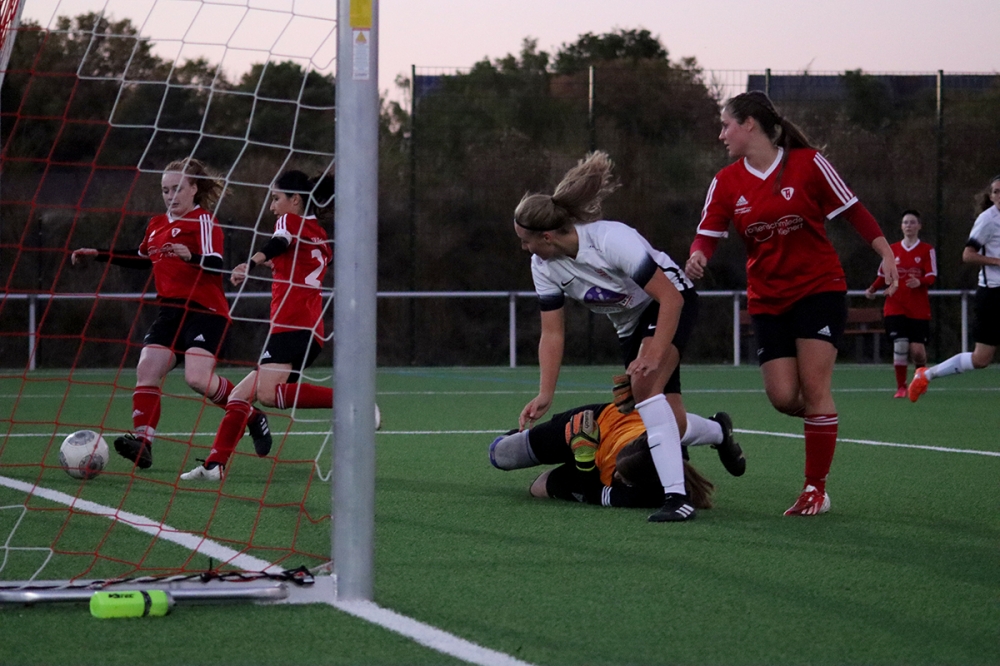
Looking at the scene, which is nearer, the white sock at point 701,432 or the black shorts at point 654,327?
the black shorts at point 654,327

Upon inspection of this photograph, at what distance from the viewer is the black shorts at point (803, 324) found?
5027 mm

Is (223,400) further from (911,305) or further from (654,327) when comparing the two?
(911,305)

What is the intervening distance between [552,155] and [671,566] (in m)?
15.9

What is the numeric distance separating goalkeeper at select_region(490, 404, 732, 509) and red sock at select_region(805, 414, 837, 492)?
1.39 feet

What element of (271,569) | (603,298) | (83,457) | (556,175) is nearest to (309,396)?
(83,457)

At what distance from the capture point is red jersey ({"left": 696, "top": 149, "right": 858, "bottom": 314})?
499 centimetres

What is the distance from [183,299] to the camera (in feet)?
21.8

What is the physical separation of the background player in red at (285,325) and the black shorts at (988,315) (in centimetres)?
577

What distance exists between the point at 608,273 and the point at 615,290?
5.0 inches

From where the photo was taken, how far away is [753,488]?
571 centimetres

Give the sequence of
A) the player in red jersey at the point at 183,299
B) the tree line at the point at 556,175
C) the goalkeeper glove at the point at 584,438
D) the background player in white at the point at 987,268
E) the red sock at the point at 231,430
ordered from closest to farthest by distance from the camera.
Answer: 1. the goalkeeper glove at the point at 584,438
2. the red sock at the point at 231,430
3. the player in red jersey at the point at 183,299
4. the background player in white at the point at 987,268
5. the tree line at the point at 556,175

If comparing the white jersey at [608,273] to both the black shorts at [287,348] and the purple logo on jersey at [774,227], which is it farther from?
the black shorts at [287,348]

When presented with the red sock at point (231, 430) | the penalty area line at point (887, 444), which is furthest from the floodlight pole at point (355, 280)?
the penalty area line at point (887, 444)

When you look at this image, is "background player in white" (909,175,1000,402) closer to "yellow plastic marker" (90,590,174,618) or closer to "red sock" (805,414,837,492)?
"red sock" (805,414,837,492)
